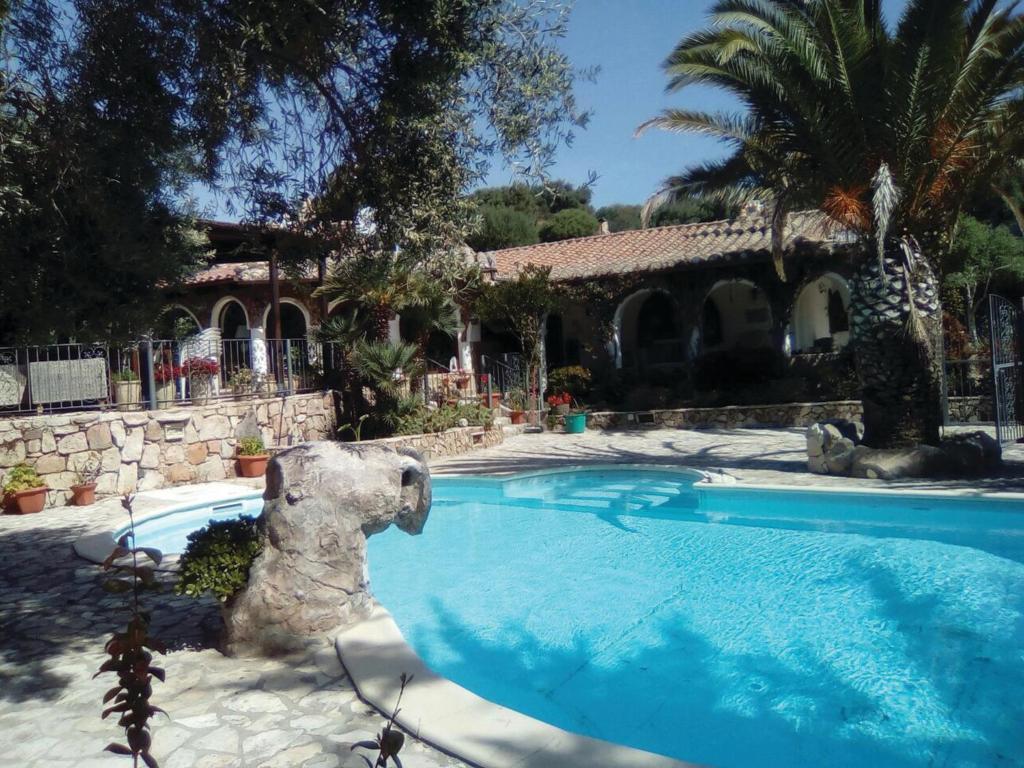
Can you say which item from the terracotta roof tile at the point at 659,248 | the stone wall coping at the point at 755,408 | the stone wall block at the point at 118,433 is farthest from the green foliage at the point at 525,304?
the stone wall block at the point at 118,433

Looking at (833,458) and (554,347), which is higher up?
(554,347)

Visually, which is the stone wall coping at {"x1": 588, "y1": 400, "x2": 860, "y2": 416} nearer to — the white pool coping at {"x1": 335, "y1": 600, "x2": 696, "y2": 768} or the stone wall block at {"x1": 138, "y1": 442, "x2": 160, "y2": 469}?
the stone wall block at {"x1": 138, "y1": 442, "x2": 160, "y2": 469}

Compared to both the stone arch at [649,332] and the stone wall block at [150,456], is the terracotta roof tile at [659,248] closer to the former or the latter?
the stone arch at [649,332]

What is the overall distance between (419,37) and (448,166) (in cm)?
106

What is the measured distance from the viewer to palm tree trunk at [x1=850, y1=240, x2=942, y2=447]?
34.7 ft

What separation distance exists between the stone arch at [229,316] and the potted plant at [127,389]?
26.9 ft

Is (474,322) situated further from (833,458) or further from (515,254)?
(833,458)

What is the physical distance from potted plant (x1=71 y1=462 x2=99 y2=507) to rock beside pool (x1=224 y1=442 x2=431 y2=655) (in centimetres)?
718

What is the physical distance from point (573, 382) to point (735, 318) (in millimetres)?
5901

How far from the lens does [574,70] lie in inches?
232

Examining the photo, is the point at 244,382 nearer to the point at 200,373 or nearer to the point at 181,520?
the point at 200,373

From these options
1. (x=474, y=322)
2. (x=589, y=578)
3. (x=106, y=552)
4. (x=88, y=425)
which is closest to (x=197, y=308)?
(x=474, y=322)

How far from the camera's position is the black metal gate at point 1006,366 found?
11215 mm

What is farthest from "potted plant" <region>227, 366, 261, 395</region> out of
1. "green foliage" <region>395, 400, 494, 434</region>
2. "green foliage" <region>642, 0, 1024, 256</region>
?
"green foliage" <region>642, 0, 1024, 256</region>
